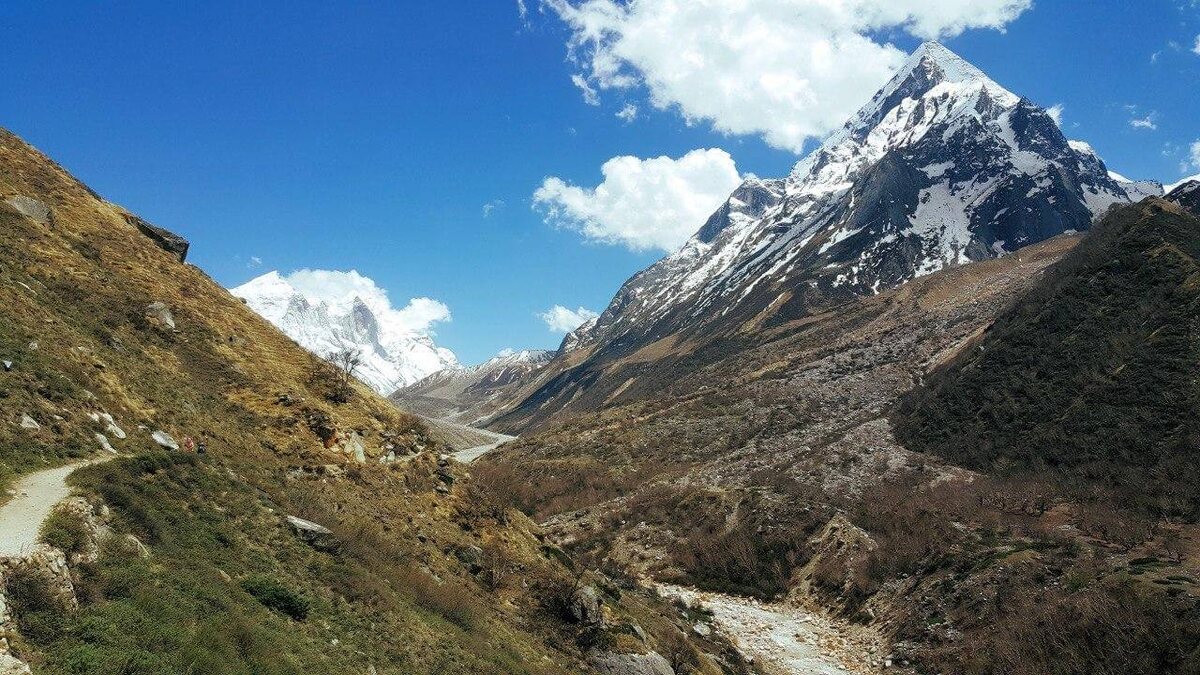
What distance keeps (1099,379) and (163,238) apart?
233ft

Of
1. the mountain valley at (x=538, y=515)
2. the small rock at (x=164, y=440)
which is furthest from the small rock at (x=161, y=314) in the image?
the small rock at (x=164, y=440)

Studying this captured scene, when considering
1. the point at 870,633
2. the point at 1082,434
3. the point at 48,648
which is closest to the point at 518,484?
the point at 870,633

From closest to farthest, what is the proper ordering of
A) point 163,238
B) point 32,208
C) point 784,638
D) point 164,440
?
point 164,440
point 32,208
point 784,638
point 163,238

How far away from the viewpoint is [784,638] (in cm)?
3356

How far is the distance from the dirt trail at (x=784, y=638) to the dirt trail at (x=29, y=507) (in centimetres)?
2826

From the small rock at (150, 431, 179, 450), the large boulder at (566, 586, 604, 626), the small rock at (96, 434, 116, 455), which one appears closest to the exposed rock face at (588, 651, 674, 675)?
the large boulder at (566, 586, 604, 626)

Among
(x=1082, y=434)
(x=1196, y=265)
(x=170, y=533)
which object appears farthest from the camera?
(x=1196, y=265)

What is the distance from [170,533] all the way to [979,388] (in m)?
71.9

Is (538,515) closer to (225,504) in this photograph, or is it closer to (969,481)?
(969,481)

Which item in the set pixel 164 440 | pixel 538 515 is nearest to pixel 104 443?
pixel 164 440

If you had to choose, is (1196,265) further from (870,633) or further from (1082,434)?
(870,633)

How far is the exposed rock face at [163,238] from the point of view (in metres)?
37.1

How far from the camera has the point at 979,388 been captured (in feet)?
213

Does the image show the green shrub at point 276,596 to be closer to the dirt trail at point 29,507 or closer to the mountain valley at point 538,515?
the mountain valley at point 538,515
